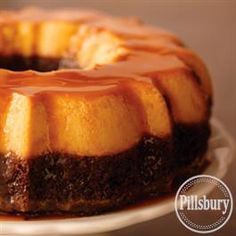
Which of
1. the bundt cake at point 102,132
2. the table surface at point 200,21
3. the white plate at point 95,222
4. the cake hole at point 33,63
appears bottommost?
the table surface at point 200,21

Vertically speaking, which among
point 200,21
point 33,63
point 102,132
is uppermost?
point 102,132

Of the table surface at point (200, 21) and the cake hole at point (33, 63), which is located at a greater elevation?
the cake hole at point (33, 63)

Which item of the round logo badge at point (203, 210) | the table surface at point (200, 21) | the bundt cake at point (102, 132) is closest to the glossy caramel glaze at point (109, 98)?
the bundt cake at point (102, 132)

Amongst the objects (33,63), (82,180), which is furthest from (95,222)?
(33,63)

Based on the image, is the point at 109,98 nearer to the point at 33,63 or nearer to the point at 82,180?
the point at 82,180

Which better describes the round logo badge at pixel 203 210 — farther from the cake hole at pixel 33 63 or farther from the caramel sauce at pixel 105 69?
the cake hole at pixel 33 63

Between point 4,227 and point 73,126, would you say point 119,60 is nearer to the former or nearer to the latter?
point 73,126
